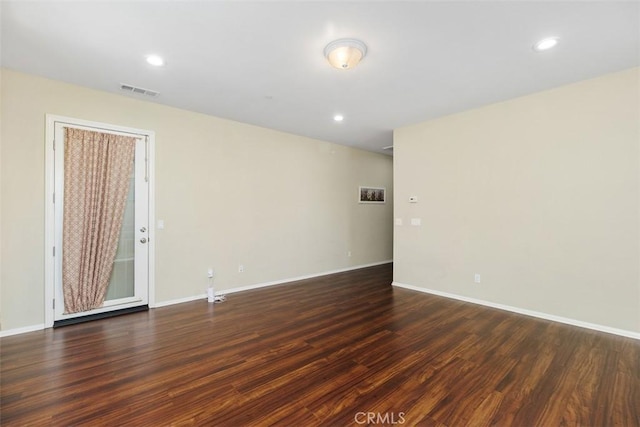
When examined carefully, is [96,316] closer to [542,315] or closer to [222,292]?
[222,292]

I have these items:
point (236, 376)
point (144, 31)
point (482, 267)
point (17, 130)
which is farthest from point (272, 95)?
point (482, 267)

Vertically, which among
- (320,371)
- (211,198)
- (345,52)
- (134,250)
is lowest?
(320,371)

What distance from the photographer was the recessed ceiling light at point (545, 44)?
7.92 feet

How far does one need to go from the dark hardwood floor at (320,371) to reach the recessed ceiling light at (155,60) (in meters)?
2.78

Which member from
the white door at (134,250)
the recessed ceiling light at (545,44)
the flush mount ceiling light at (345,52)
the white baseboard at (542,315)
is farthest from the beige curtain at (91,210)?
the recessed ceiling light at (545,44)

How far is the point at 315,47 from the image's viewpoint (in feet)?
8.31

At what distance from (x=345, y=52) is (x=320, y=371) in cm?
272

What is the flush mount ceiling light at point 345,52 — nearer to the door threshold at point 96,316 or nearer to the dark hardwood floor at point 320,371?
the dark hardwood floor at point 320,371

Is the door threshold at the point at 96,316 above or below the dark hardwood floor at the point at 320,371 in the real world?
above

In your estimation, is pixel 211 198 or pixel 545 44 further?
pixel 211 198

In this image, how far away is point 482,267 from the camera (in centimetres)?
405

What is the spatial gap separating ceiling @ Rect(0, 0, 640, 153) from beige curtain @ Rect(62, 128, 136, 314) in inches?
28.6

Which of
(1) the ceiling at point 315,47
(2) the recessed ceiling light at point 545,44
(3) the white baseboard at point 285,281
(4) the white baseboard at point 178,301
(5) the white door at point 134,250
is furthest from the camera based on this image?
(3) the white baseboard at point 285,281

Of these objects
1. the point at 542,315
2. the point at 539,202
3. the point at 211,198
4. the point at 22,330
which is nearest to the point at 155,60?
the point at 211,198
